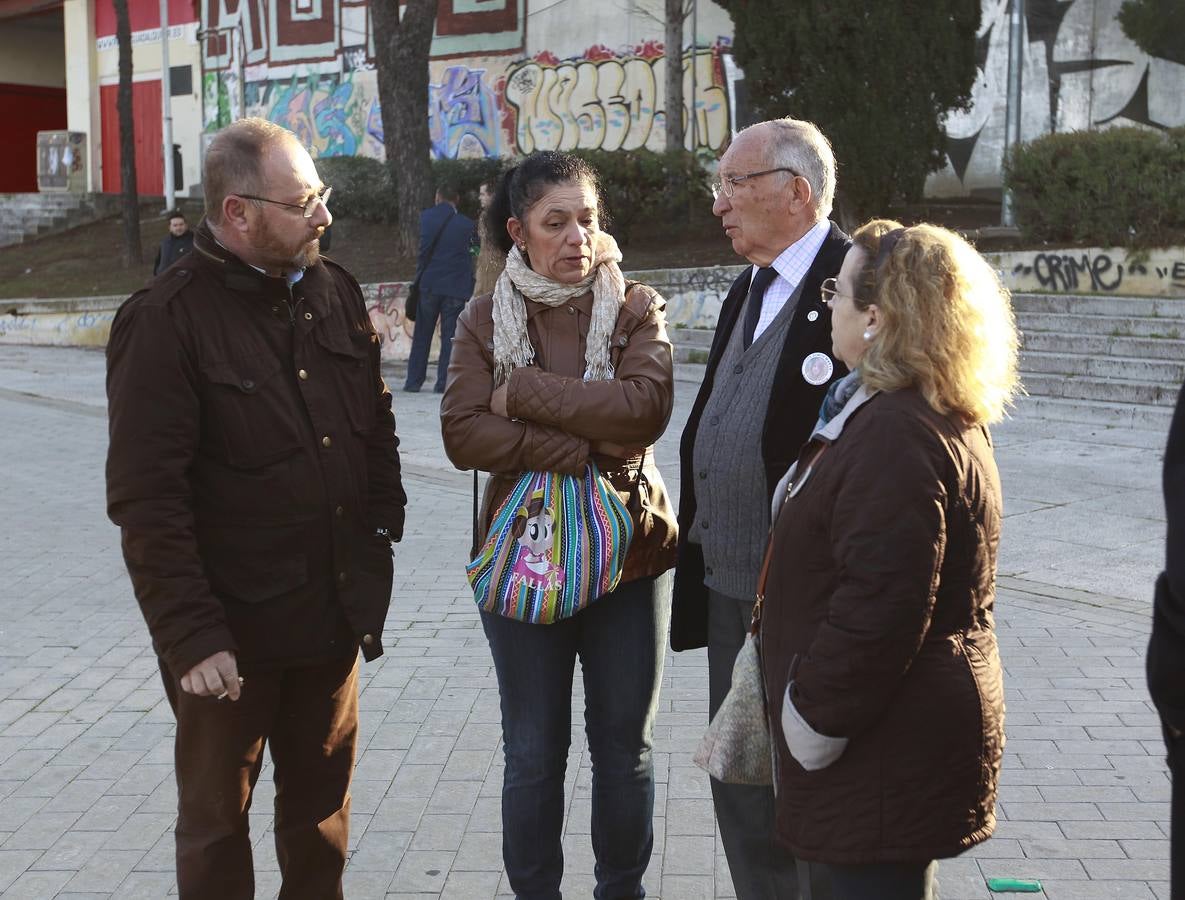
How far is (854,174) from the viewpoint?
14578 mm

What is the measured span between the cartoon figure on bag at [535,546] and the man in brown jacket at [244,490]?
346 mm

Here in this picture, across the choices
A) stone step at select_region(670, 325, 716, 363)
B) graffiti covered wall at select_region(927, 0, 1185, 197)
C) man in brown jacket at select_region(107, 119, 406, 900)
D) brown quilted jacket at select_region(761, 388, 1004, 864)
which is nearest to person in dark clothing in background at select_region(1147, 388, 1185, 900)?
brown quilted jacket at select_region(761, 388, 1004, 864)

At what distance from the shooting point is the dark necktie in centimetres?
324

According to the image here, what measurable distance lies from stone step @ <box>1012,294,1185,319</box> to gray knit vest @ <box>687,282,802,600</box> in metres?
9.85

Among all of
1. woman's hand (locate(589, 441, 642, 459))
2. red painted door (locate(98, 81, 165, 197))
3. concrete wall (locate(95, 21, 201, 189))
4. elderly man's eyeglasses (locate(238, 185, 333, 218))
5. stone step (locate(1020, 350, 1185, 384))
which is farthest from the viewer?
red painted door (locate(98, 81, 165, 197))

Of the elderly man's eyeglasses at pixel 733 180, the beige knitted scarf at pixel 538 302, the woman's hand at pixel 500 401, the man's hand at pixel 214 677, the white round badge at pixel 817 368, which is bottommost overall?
the man's hand at pixel 214 677

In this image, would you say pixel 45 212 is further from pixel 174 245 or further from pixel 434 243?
pixel 434 243

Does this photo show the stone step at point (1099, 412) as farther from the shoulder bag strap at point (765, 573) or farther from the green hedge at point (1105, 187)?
the shoulder bag strap at point (765, 573)

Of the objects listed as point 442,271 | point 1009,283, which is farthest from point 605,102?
point 1009,283

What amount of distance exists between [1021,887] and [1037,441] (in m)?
7.02

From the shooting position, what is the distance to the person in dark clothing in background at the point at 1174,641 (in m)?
1.97

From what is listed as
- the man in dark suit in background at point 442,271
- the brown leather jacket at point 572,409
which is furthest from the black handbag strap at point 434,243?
the brown leather jacket at point 572,409

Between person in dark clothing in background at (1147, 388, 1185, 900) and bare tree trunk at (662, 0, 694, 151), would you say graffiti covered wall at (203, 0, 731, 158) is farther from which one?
person in dark clothing in background at (1147, 388, 1185, 900)

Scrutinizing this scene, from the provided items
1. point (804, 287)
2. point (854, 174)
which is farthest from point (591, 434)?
point (854, 174)
